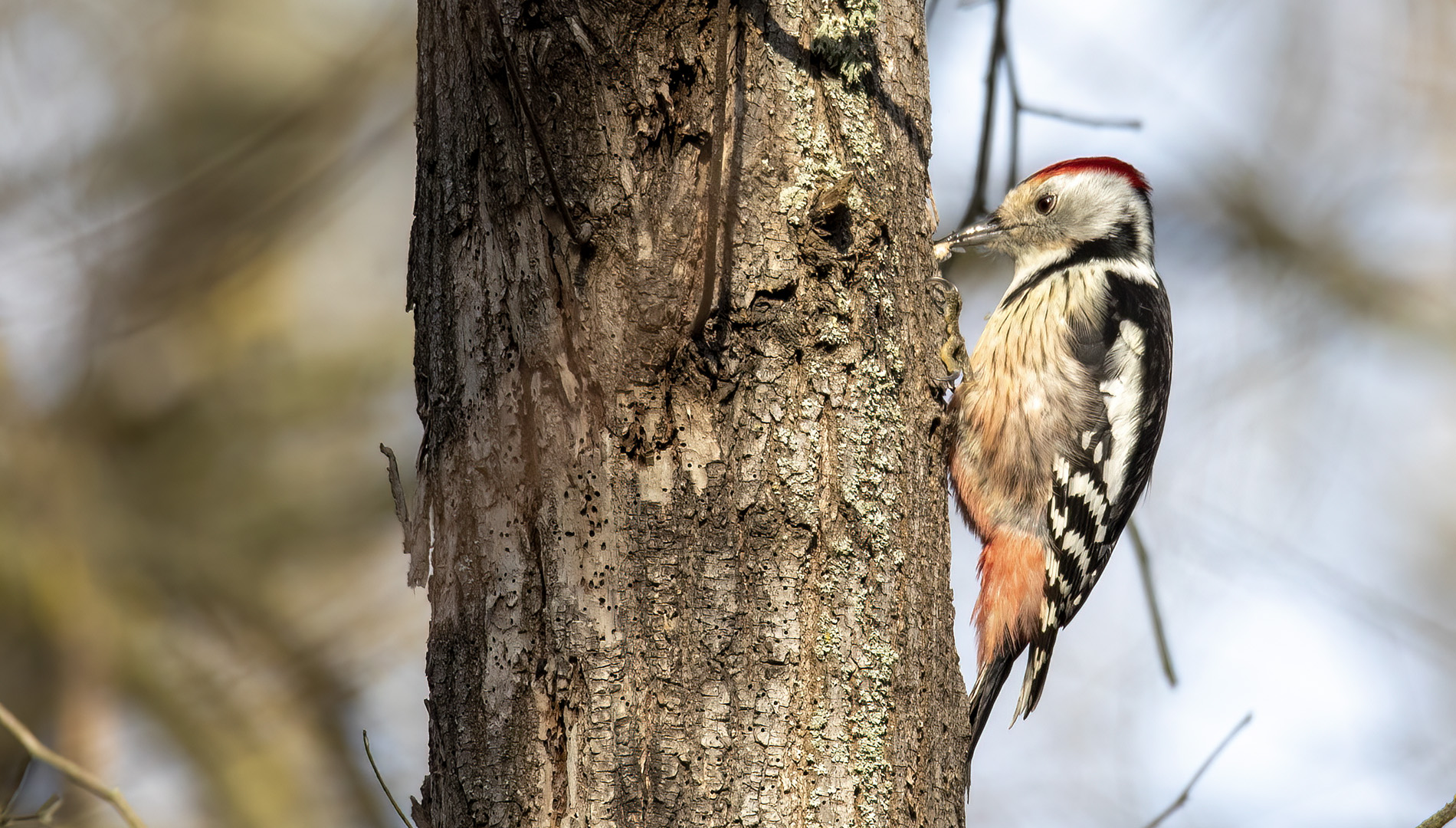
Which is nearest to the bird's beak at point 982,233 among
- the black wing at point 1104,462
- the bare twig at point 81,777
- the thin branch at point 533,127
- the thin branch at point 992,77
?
the black wing at point 1104,462

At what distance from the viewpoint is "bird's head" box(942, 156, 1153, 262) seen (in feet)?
11.9

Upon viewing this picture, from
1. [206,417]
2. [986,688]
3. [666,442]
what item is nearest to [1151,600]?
[986,688]

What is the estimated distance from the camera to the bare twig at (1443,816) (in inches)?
61.8

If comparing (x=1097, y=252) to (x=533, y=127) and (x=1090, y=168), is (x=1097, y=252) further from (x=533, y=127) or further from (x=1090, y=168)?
(x=533, y=127)

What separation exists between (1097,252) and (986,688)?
1477 mm

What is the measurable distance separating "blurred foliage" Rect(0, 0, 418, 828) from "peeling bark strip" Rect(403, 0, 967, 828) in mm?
3646

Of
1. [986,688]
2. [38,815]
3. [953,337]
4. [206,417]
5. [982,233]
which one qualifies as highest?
[206,417]

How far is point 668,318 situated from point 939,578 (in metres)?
0.59

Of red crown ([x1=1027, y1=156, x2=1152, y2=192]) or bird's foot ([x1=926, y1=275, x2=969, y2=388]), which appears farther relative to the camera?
red crown ([x1=1027, y1=156, x2=1152, y2=192])

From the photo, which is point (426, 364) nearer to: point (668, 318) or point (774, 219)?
point (668, 318)

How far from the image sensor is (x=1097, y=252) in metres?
3.60

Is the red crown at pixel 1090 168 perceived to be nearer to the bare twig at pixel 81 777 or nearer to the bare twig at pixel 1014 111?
the bare twig at pixel 1014 111

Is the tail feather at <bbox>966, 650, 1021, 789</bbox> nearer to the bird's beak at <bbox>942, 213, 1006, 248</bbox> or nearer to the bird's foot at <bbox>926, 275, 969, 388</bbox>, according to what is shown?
the bird's foot at <bbox>926, 275, 969, 388</bbox>

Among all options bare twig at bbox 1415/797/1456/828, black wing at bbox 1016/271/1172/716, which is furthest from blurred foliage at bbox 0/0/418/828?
bare twig at bbox 1415/797/1456/828
